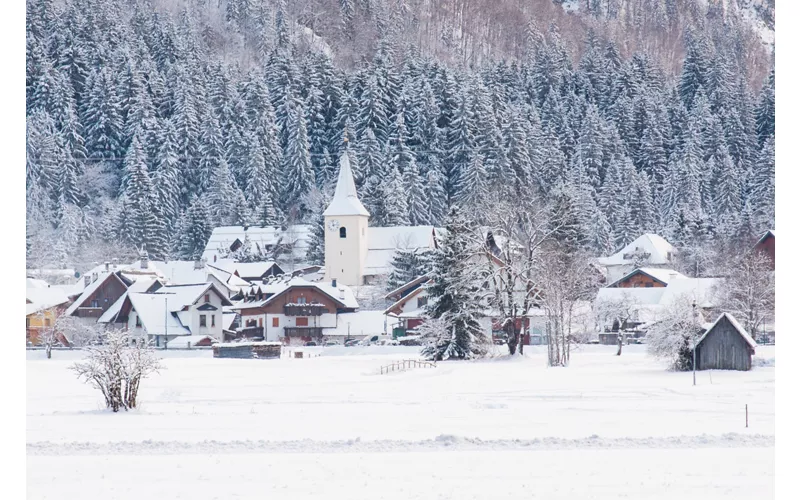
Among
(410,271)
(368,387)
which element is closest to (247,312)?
(410,271)

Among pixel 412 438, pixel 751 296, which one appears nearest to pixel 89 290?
pixel 751 296

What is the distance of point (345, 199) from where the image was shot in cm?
10644

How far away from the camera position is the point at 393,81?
139 m

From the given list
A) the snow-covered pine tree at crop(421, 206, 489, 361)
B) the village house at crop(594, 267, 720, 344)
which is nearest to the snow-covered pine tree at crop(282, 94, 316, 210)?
the village house at crop(594, 267, 720, 344)

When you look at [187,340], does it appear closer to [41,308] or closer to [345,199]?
[41,308]

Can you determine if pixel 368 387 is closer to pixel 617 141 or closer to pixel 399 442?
pixel 399 442

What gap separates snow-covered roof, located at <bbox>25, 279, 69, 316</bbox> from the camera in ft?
236

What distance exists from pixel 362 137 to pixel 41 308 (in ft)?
202

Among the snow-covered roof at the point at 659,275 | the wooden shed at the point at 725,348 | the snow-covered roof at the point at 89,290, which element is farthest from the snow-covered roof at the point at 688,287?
the snow-covered roof at the point at 89,290

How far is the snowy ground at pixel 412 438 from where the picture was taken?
18.7 meters

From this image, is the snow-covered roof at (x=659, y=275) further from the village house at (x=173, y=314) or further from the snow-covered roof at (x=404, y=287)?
the village house at (x=173, y=314)

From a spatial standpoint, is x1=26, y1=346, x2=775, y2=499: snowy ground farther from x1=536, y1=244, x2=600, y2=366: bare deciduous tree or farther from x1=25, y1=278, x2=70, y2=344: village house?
x1=25, y1=278, x2=70, y2=344: village house

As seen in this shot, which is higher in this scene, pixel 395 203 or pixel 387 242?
pixel 395 203
